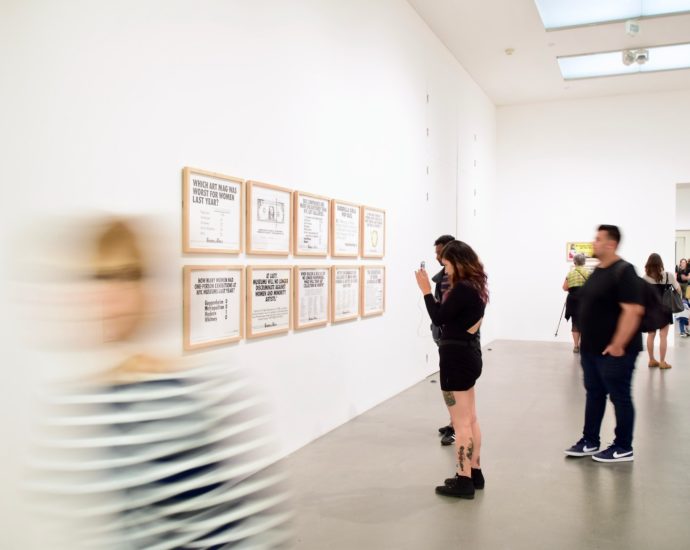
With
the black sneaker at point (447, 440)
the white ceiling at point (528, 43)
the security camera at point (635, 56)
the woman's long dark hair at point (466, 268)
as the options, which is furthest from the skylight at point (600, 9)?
the black sneaker at point (447, 440)

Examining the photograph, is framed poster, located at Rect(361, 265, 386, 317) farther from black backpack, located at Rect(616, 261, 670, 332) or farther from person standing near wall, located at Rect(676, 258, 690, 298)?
person standing near wall, located at Rect(676, 258, 690, 298)

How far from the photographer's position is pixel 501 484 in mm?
3727

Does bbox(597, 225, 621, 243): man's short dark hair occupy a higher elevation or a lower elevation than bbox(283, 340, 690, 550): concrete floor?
higher

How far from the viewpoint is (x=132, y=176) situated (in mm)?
2930

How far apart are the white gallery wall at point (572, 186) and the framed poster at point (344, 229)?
6.43 meters

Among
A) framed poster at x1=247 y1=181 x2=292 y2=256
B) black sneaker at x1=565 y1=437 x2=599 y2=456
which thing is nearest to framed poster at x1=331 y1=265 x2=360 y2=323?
framed poster at x1=247 y1=181 x2=292 y2=256

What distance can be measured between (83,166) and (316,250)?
7.28 ft

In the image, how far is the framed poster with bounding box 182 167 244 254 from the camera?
3.28 m

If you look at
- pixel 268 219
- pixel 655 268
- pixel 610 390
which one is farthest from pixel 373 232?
pixel 655 268

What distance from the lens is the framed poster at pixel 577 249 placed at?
1070 centimetres

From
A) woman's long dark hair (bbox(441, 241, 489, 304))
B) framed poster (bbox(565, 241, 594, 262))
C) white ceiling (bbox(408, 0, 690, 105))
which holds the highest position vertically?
white ceiling (bbox(408, 0, 690, 105))

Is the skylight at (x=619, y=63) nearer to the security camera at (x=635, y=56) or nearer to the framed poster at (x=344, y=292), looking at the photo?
the security camera at (x=635, y=56)

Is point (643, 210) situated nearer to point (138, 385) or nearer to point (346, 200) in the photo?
point (346, 200)

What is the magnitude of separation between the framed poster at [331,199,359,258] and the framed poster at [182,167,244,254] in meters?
1.27
